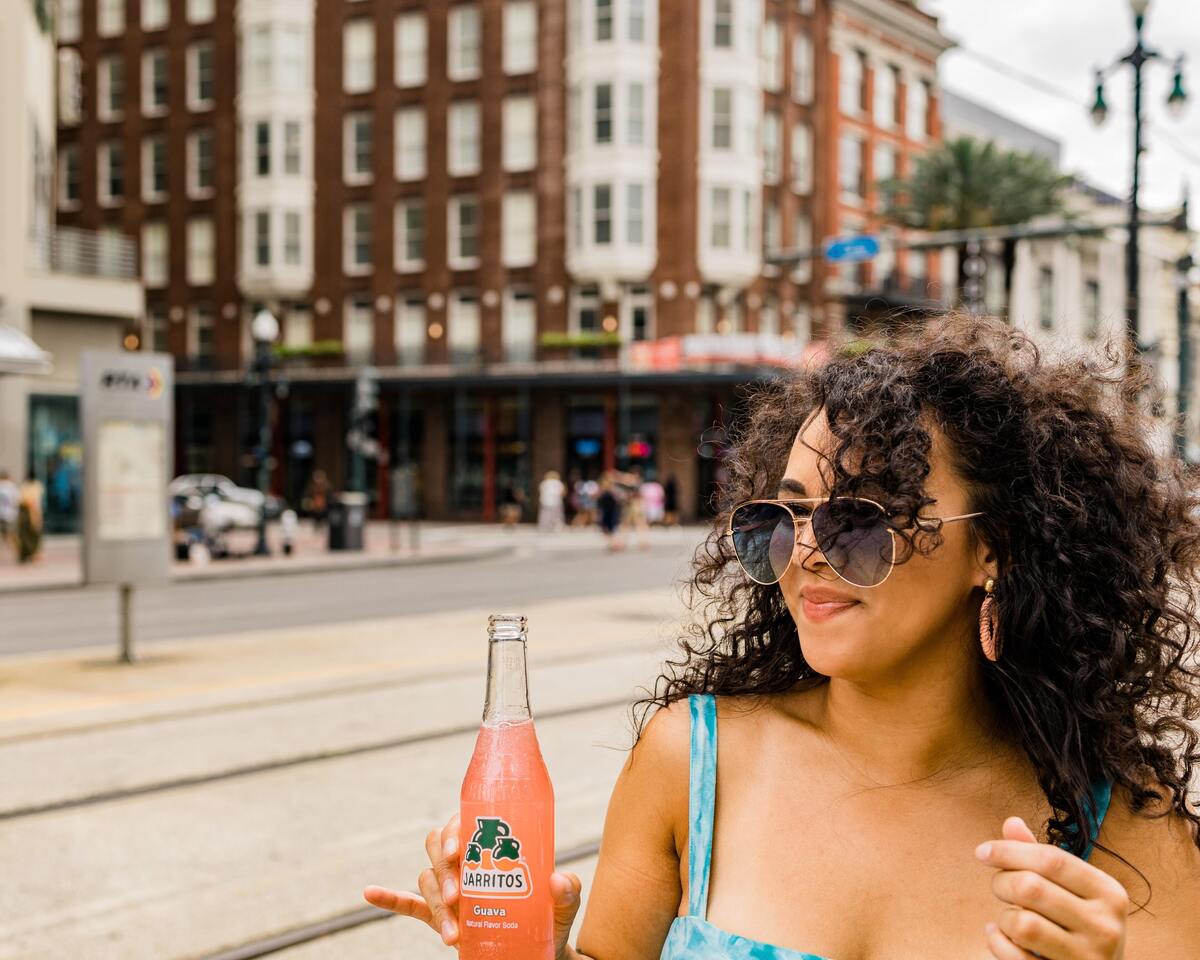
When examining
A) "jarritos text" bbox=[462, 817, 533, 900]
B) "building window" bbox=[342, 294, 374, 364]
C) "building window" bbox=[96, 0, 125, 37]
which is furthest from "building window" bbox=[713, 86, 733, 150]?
"jarritos text" bbox=[462, 817, 533, 900]

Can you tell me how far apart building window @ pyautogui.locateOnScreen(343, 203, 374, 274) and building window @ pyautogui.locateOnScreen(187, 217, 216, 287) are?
5.53 m

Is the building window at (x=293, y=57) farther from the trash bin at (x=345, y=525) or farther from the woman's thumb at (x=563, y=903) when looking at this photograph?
the woman's thumb at (x=563, y=903)

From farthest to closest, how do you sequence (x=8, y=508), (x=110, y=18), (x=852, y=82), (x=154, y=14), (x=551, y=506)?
1. (x=110, y=18)
2. (x=154, y=14)
3. (x=852, y=82)
4. (x=551, y=506)
5. (x=8, y=508)

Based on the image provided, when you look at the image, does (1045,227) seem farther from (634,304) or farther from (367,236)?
(367,236)

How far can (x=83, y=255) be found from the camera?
→ 29.8 metres

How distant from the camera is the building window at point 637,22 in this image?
4219cm

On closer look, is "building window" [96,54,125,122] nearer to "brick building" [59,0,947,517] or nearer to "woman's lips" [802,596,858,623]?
"brick building" [59,0,947,517]

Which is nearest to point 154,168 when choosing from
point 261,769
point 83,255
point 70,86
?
point 70,86

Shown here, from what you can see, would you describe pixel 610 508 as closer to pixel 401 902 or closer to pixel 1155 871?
pixel 401 902

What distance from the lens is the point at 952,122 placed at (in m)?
54.3

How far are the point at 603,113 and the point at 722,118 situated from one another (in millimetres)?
3786

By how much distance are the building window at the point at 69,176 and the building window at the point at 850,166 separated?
28.2 meters

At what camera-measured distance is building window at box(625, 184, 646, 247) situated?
138 ft

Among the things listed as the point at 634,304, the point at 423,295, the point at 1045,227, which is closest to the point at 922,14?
the point at 634,304
